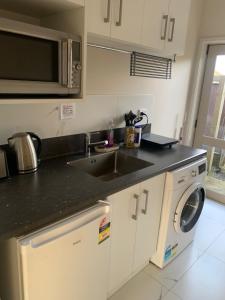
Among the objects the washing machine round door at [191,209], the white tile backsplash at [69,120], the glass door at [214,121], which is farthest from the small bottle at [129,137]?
the glass door at [214,121]

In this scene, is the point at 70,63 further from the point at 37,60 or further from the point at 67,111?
the point at 67,111

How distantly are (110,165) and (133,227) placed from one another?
582 mm

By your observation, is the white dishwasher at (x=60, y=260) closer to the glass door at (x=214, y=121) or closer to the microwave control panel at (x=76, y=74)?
the microwave control panel at (x=76, y=74)

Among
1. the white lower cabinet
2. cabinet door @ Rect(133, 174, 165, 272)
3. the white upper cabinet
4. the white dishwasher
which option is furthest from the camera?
cabinet door @ Rect(133, 174, 165, 272)

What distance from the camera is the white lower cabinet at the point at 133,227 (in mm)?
1437

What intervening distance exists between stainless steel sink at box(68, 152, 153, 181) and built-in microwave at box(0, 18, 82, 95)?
2.15 ft

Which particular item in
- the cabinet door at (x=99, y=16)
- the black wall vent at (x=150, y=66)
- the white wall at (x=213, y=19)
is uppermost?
the white wall at (x=213, y=19)

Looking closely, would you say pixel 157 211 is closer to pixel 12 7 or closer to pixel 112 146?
pixel 112 146

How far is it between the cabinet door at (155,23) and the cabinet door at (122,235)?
1.03 meters

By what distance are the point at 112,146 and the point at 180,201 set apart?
695 mm

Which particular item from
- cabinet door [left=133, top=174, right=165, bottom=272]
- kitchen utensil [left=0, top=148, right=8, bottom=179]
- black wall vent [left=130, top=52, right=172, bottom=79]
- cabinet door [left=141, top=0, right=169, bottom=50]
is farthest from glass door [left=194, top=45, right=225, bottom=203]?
kitchen utensil [left=0, top=148, right=8, bottom=179]

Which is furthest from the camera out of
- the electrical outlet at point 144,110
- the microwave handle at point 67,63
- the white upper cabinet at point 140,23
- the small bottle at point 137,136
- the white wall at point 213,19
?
the white wall at point 213,19

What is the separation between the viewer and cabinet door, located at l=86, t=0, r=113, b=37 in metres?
1.26

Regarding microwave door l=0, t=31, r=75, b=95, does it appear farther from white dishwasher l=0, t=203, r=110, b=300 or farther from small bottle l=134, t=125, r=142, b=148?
small bottle l=134, t=125, r=142, b=148
